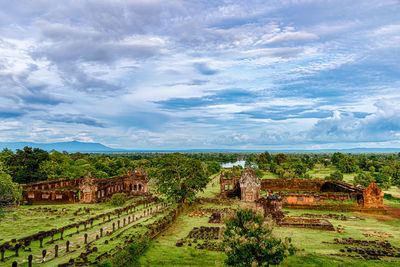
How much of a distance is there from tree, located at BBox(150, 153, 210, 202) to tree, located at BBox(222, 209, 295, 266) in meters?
26.8

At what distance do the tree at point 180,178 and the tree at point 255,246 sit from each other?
26764mm

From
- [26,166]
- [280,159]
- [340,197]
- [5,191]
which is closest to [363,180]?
[340,197]

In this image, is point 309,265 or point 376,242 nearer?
point 309,265

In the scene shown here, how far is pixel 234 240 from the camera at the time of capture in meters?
12.5

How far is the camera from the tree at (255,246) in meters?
12.2

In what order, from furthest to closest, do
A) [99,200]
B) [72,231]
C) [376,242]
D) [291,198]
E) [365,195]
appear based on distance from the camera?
[99,200], [291,198], [365,195], [72,231], [376,242]

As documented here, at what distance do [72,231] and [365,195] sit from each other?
37.1m

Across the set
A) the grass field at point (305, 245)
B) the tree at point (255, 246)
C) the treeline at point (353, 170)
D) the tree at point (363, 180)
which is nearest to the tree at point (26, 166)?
the grass field at point (305, 245)

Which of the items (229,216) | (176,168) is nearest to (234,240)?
(229,216)

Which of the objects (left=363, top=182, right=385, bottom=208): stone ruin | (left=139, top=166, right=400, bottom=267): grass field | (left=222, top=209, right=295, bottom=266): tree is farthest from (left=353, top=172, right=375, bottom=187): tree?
(left=222, top=209, right=295, bottom=266): tree

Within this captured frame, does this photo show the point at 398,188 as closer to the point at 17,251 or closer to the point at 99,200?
the point at 99,200

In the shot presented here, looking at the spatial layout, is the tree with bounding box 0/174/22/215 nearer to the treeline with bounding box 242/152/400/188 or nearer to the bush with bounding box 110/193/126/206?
the bush with bounding box 110/193/126/206

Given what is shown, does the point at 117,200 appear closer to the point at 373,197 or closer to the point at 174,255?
the point at 174,255

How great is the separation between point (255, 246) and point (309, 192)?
32.7 meters
